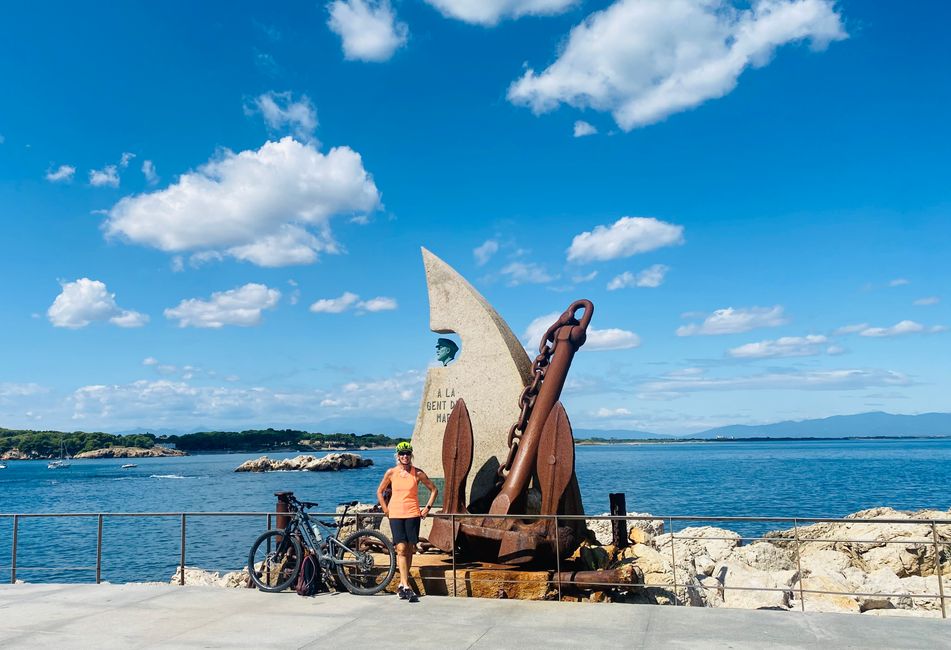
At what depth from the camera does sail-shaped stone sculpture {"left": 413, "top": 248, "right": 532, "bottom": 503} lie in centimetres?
1070

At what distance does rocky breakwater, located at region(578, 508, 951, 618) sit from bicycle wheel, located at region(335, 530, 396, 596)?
107 inches

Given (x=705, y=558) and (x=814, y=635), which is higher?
(x=814, y=635)

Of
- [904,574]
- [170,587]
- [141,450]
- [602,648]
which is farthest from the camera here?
[141,450]

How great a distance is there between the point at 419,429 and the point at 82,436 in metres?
155

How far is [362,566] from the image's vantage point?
716cm

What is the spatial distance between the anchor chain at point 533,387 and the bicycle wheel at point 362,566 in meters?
2.26

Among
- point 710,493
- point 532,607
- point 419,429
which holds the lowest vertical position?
point 710,493

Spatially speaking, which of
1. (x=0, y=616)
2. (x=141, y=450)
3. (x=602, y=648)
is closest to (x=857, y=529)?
(x=602, y=648)

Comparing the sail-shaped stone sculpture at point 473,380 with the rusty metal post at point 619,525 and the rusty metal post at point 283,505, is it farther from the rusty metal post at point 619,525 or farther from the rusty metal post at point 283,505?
the rusty metal post at point 283,505

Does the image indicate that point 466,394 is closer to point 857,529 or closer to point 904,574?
point 904,574

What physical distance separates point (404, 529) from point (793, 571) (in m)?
7.65

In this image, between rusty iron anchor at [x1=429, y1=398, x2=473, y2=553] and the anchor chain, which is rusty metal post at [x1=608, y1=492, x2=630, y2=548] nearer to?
the anchor chain

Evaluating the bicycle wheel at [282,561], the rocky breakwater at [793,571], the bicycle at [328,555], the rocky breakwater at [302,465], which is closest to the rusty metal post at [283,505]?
the bicycle at [328,555]

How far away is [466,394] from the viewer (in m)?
11.1
